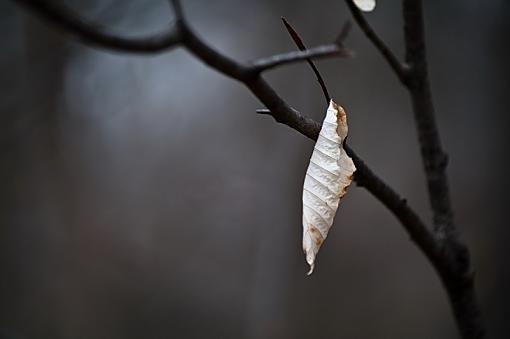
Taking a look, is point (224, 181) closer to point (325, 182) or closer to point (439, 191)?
point (439, 191)

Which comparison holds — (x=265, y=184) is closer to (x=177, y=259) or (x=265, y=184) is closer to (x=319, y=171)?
(x=177, y=259)

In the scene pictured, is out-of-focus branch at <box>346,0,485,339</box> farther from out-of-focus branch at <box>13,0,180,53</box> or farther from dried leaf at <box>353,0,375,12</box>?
out-of-focus branch at <box>13,0,180,53</box>

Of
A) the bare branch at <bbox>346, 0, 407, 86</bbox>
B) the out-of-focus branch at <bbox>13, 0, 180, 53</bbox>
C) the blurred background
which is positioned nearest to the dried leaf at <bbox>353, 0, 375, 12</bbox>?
the bare branch at <bbox>346, 0, 407, 86</bbox>

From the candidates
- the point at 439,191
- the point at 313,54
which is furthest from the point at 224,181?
the point at 313,54

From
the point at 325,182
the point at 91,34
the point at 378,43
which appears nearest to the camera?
the point at 91,34

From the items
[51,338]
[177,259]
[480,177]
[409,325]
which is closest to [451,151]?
[480,177]
